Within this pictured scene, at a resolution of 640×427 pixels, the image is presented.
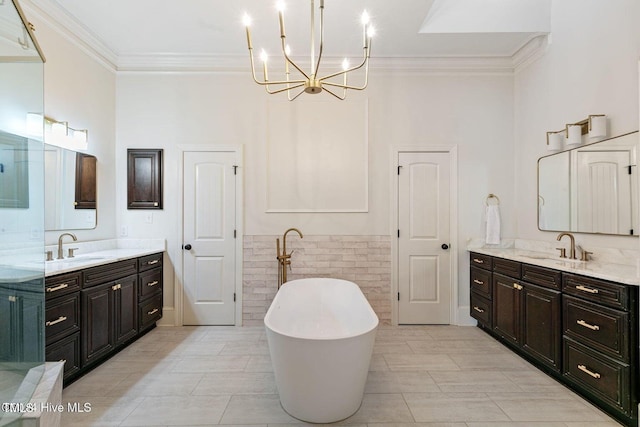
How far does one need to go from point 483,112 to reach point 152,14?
12.2 feet

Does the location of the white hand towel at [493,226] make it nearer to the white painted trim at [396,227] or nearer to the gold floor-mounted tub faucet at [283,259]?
the white painted trim at [396,227]

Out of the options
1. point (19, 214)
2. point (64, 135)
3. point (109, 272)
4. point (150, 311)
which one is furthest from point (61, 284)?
point (64, 135)

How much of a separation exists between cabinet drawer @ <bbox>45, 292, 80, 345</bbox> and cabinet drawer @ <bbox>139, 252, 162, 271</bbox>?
32.5 inches

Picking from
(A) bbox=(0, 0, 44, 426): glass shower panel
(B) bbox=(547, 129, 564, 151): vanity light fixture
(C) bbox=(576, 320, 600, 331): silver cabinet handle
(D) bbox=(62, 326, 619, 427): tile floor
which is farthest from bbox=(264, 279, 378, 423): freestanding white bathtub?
(B) bbox=(547, 129, 564, 151): vanity light fixture

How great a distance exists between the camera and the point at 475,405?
2.01 metres

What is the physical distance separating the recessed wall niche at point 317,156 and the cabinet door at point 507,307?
1.60 meters

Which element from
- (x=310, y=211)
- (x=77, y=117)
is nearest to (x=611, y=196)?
(x=310, y=211)

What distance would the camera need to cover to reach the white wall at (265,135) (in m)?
3.50

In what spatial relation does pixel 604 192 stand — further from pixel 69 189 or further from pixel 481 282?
pixel 69 189

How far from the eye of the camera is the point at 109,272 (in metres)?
2.58

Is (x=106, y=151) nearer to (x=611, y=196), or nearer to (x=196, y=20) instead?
(x=196, y=20)

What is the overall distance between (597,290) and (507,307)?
97 cm

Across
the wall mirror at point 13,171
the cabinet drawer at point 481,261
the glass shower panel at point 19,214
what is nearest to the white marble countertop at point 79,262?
the glass shower panel at point 19,214

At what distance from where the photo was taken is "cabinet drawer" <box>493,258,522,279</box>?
8.77 ft
